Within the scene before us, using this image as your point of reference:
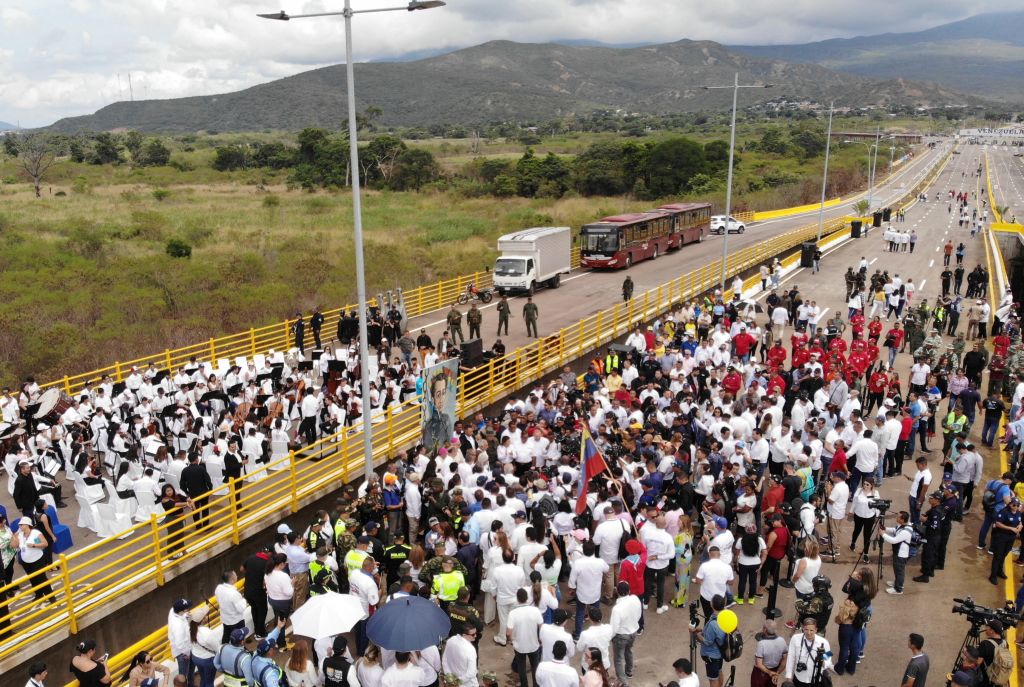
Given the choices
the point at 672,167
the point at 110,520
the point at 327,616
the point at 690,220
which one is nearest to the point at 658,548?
the point at 327,616

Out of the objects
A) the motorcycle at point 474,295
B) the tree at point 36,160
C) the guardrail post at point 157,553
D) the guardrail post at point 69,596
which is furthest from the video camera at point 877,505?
the tree at point 36,160

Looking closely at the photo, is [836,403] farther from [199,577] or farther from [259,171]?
[259,171]

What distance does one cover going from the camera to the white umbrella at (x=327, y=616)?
7.52m

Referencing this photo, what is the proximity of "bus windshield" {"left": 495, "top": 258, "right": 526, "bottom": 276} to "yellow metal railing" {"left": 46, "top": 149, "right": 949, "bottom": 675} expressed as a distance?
210 inches

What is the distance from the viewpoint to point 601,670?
287 inches

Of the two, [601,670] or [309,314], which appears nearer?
[601,670]

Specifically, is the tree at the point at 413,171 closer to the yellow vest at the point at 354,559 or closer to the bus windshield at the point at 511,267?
the bus windshield at the point at 511,267

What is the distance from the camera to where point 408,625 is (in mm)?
7250

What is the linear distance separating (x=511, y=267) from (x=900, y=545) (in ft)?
71.6

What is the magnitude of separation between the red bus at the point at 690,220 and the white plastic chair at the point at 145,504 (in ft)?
120

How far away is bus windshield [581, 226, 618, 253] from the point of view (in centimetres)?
3766

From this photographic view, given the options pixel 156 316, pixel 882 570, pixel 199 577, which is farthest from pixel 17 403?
pixel 882 570

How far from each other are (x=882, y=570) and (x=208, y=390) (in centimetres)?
1321

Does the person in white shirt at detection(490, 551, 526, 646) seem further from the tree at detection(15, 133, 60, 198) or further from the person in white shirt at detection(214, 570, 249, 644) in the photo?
the tree at detection(15, 133, 60, 198)
